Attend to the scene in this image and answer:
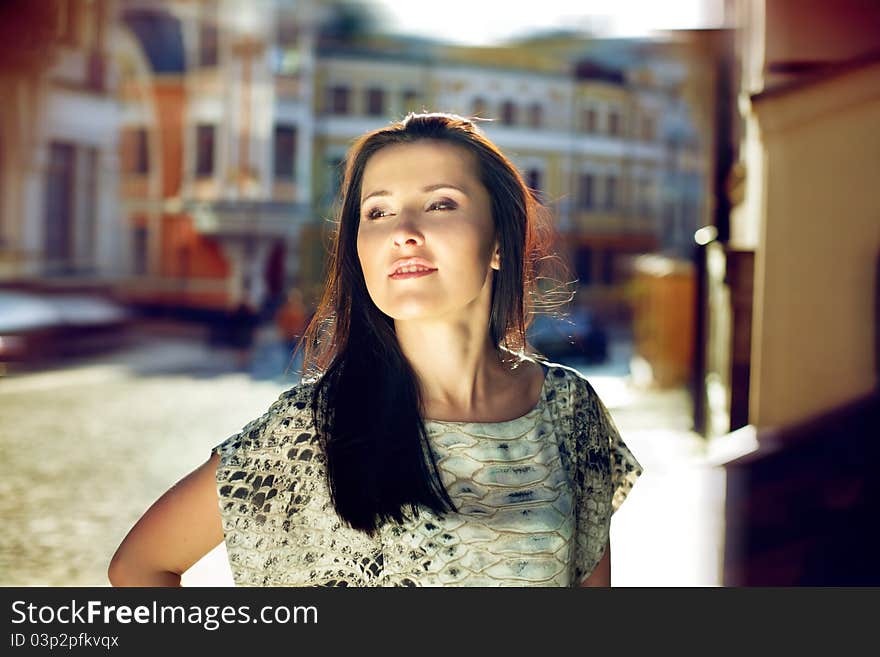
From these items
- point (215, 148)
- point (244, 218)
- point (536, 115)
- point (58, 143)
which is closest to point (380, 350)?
point (58, 143)

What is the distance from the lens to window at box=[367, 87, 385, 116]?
26377 mm

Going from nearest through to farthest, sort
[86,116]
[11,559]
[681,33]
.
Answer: [11,559] < [681,33] < [86,116]

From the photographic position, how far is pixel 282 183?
24750mm

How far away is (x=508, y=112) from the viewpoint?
28656 mm

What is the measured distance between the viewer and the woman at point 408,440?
150 cm

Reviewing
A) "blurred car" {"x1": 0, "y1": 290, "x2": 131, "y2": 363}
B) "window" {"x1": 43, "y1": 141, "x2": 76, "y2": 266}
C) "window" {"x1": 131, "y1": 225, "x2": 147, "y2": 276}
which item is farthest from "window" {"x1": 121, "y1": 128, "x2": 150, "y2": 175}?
"blurred car" {"x1": 0, "y1": 290, "x2": 131, "y2": 363}

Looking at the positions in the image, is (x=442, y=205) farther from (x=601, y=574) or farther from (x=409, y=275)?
(x=601, y=574)

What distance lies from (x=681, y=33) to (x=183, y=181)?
17898 mm

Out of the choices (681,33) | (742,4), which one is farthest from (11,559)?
(681,33)

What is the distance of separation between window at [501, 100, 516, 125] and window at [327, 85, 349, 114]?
4499 millimetres

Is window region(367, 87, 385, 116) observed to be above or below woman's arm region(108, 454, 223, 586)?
above

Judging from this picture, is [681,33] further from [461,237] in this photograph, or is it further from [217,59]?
[217,59]

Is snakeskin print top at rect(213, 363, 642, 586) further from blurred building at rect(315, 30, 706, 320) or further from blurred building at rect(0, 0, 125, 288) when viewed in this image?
blurred building at rect(315, 30, 706, 320)

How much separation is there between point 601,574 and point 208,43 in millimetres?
24664
